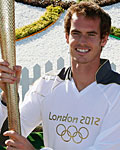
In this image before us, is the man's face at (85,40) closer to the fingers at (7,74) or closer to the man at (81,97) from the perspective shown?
the man at (81,97)

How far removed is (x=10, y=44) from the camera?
124 cm

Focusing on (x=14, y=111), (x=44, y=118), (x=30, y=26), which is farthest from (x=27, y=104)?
(x=30, y=26)

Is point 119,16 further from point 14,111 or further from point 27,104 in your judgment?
point 14,111

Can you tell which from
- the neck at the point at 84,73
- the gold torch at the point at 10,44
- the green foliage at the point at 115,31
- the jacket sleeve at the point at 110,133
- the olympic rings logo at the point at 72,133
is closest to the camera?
the gold torch at the point at 10,44

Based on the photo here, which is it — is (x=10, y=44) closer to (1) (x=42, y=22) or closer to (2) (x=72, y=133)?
(2) (x=72, y=133)

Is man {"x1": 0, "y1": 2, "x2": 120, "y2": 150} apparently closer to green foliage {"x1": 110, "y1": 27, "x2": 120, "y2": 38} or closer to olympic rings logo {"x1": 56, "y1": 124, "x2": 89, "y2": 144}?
olympic rings logo {"x1": 56, "y1": 124, "x2": 89, "y2": 144}

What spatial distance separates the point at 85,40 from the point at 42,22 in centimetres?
371

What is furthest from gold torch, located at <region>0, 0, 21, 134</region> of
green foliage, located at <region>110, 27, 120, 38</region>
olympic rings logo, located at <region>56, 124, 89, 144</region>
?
green foliage, located at <region>110, 27, 120, 38</region>

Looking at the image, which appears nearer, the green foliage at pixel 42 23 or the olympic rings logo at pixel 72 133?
the olympic rings logo at pixel 72 133

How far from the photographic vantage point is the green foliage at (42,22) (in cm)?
529

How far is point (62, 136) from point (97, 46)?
506mm

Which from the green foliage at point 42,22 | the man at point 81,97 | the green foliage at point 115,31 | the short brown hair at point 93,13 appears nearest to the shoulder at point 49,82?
the man at point 81,97

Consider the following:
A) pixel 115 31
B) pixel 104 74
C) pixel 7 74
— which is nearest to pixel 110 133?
pixel 104 74

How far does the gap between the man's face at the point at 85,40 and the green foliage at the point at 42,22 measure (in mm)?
3585
